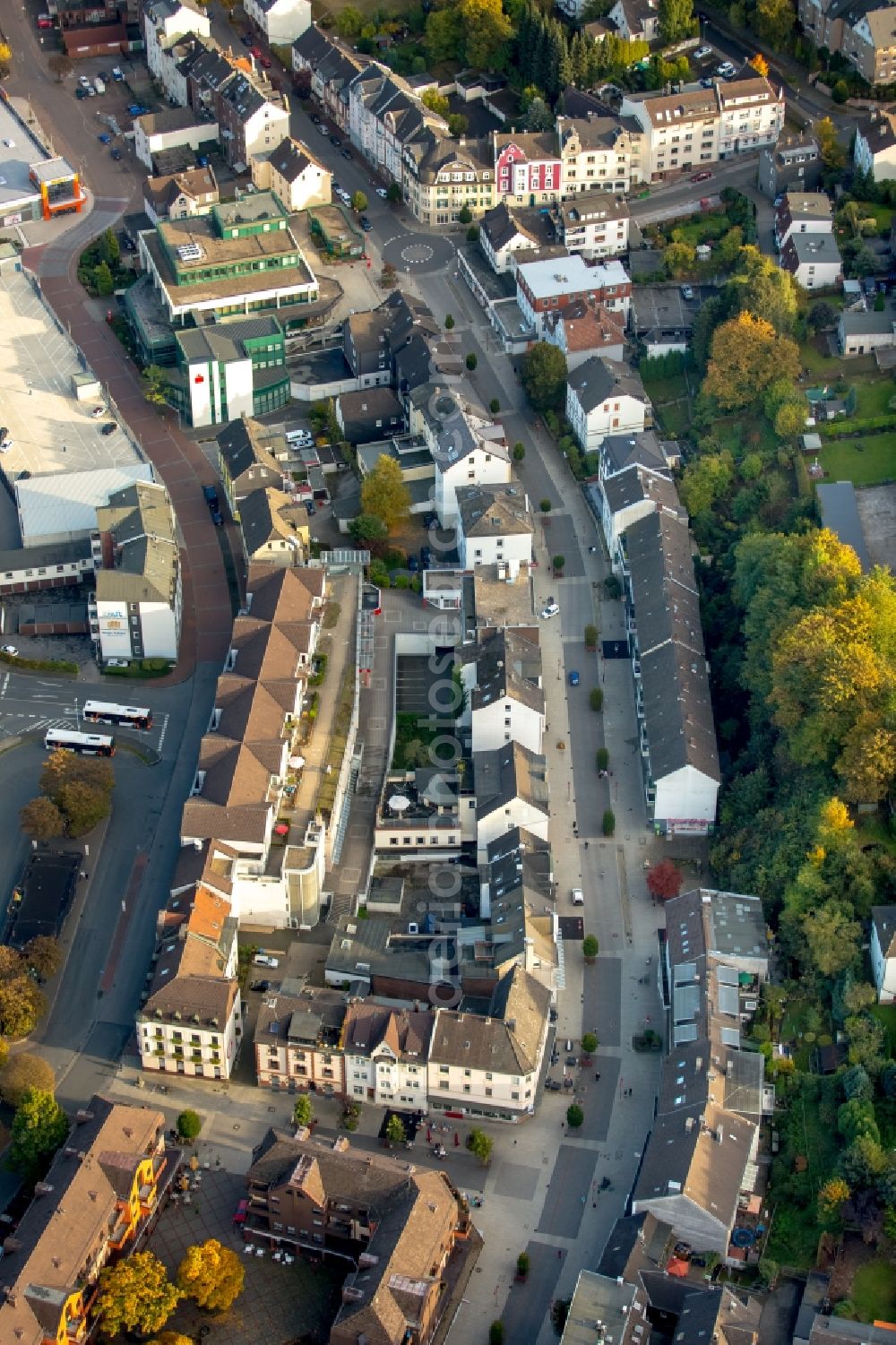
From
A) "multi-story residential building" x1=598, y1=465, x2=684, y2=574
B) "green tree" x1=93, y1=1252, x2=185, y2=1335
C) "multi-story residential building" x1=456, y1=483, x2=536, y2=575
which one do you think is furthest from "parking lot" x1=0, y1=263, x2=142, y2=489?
"green tree" x1=93, y1=1252, x2=185, y2=1335

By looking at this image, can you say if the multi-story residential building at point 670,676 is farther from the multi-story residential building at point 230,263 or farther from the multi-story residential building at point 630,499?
the multi-story residential building at point 230,263

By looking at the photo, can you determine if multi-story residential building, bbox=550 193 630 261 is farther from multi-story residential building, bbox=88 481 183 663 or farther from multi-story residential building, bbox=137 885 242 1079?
multi-story residential building, bbox=137 885 242 1079

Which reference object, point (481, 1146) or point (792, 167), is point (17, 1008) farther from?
point (792, 167)

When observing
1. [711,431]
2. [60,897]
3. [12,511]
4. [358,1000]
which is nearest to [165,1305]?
[358,1000]

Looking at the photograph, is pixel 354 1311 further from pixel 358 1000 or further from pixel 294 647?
pixel 294 647

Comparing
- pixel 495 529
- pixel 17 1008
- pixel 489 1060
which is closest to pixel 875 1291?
pixel 489 1060

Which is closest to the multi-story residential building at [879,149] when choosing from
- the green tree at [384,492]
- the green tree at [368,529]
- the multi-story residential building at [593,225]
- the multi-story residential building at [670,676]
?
the multi-story residential building at [593,225]
